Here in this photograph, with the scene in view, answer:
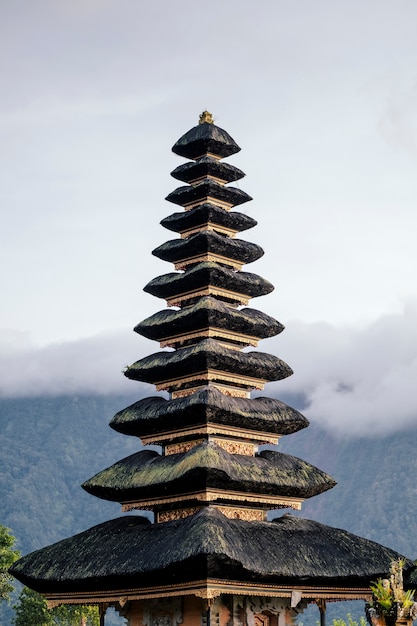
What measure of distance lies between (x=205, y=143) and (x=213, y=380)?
32.3 feet

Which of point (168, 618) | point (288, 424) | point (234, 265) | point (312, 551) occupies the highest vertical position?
point (234, 265)

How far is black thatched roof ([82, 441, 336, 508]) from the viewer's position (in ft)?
101

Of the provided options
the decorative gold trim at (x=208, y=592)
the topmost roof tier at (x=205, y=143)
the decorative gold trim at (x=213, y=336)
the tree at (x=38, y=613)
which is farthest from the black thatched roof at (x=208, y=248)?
the tree at (x=38, y=613)

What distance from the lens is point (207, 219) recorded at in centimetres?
3756

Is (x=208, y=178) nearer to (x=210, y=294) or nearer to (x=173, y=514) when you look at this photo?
(x=210, y=294)

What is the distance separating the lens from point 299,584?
30547mm

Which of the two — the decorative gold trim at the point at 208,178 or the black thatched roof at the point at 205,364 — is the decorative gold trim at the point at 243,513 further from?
the decorative gold trim at the point at 208,178

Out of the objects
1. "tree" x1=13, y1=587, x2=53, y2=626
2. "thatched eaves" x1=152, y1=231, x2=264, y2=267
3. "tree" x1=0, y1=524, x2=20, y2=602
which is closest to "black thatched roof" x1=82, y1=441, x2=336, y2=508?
"thatched eaves" x1=152, y1=231, x2=264, y2=267

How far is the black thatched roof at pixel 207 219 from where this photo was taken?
3753cm

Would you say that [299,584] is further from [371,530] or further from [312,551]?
[371,530]

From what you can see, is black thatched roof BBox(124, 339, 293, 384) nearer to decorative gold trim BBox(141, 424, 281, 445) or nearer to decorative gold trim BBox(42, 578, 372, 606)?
decorative gold trim BBox(141, 424, 281, 445)

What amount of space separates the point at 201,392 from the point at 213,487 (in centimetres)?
340

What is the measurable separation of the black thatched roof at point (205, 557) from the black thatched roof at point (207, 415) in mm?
3143

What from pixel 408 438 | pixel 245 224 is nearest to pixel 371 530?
pixel 408 438
